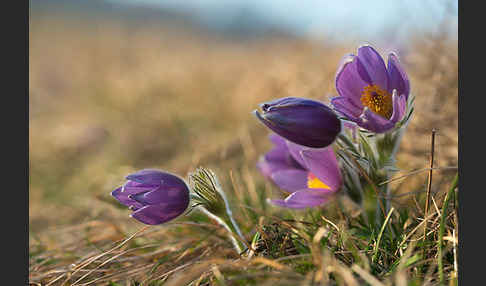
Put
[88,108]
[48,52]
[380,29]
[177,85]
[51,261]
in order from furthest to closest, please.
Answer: [48,52] → [88,108] → [177,85] → [380,29] → [51,261]

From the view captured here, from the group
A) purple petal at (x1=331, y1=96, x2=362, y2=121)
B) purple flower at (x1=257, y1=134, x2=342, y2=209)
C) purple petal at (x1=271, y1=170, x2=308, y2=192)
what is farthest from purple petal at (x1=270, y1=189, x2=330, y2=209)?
purple petal at (x1=331, y1=96, x2=362, y2=121)

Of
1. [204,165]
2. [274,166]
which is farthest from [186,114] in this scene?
[274,166]

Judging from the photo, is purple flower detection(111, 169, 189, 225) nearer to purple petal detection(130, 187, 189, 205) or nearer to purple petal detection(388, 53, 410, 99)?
purple petal detection(130, 187, 189, 205)

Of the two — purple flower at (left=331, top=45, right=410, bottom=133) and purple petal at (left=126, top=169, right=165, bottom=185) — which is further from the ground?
purple flower at (left=331, top=45, right=410, bottom=133)

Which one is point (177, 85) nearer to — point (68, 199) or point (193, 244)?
point (68, 199)

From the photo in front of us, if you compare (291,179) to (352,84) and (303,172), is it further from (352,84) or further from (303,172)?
(352,84)

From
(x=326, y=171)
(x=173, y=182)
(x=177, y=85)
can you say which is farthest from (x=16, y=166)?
(x=177, y=85)
